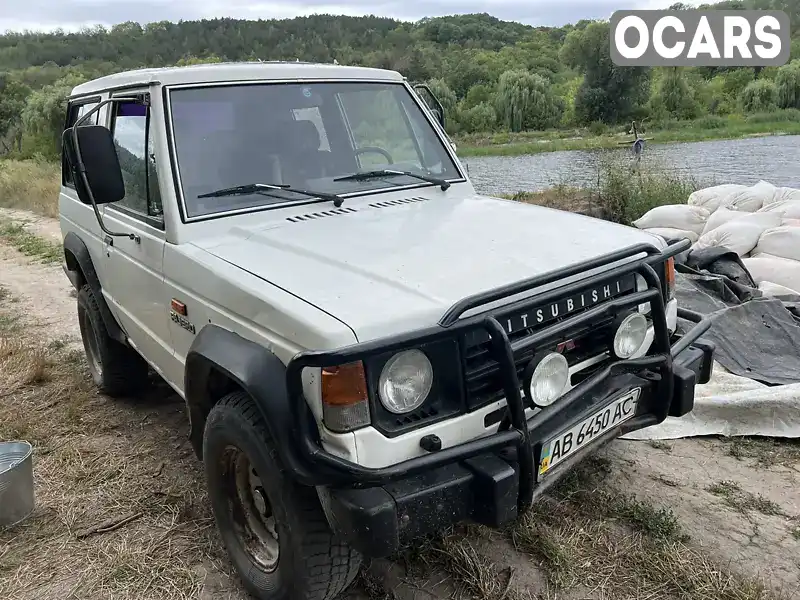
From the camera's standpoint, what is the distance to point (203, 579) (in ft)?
9.15

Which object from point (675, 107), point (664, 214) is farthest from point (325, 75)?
point (675, 107)

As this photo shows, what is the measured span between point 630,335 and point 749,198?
6.04 meters

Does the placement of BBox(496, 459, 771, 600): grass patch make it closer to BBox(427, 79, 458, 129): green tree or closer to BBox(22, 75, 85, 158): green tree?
BBox(427, 79, 458, 129): green tree

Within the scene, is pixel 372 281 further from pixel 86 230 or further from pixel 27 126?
pixel 27 126

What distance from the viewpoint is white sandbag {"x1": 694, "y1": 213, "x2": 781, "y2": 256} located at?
6328 millimetres

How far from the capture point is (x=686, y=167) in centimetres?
1639

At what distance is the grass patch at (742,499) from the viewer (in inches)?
122

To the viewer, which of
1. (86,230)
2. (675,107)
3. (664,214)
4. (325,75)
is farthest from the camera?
(675,107)

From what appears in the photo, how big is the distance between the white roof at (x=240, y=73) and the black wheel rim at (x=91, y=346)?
1.62m

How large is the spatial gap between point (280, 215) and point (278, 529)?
140 centimetres

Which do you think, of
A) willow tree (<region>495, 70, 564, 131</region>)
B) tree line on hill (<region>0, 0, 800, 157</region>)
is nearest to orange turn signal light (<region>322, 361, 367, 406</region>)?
tree line on hill (<region>0, 0, 800, 157</region>)

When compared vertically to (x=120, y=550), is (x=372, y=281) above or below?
above

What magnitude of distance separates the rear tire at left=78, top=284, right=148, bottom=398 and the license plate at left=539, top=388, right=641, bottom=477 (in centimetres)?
309

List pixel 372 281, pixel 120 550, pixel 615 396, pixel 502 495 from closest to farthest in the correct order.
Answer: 1. pixel 502 495
2. pixel 372 281
3. pixel 615 396
4. pixel 120 550
